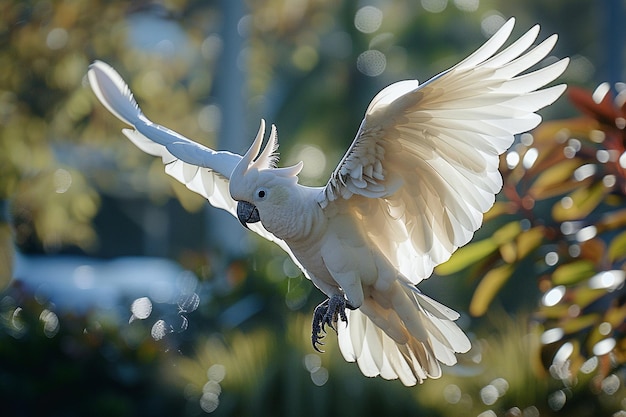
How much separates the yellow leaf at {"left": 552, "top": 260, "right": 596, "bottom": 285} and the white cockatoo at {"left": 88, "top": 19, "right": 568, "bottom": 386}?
0.50 m

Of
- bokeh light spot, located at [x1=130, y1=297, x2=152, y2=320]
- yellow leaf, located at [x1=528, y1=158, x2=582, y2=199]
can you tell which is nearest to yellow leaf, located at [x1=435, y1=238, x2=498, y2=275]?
yellow leaf, located at [x1=528, y1=158, x2=582, y2=199]

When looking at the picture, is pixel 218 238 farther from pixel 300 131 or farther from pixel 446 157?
pixel 300 131

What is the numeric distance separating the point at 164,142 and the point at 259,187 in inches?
19.3

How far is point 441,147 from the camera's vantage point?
1582 millimetres

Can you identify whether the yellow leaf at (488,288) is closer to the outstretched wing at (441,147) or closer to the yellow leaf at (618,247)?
the yellow leaf at (618,247)

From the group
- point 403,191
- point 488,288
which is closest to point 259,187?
point 403,191

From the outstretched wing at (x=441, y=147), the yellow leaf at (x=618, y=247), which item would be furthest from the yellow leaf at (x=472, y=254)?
the outstretched wing at (x=441, y=147)

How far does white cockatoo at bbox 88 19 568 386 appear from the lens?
144 centimetres

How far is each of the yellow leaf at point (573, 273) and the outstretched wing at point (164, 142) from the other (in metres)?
0.78

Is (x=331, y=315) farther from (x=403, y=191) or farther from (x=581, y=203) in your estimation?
(x=581, y=203)

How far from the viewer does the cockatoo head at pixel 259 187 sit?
159cm

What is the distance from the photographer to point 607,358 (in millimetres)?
2082

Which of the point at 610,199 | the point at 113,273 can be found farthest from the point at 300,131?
the point at 610,199

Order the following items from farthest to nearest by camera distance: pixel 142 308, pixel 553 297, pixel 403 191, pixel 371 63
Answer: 1. pixel 371 63
2. pixel 142 308
3. pixel 553 297
4. pixel 403 191
